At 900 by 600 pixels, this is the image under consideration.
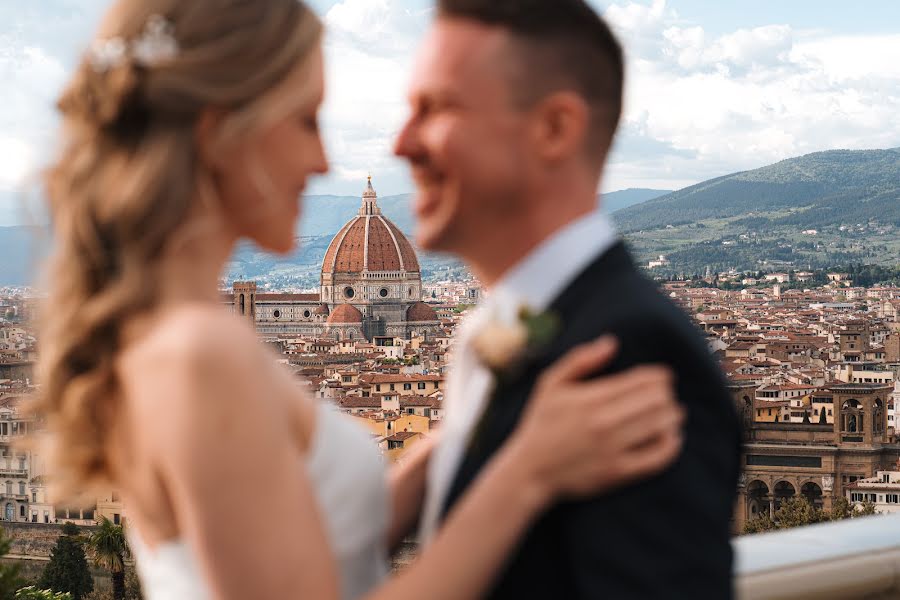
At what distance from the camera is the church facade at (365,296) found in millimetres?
61094

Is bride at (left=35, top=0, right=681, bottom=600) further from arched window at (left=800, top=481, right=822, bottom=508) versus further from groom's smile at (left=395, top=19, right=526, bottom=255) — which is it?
arched window at (left=800, top=481, right=822, bottom=508)

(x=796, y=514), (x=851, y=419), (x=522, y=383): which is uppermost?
(x=522, y=383)

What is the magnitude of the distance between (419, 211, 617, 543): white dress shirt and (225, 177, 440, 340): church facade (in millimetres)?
58180

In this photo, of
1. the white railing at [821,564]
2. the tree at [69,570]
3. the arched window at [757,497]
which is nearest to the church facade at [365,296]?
the arched window at [757,497]

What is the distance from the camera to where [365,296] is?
61.8 meters

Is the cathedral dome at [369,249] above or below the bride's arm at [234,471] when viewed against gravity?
above

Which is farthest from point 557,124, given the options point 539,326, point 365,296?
point 365,296

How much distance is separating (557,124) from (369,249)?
205ft

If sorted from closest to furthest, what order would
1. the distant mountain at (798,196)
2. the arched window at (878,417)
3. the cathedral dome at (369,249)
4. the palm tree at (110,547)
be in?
1. the palm tree at (110,547)
2. the arched window at (878,417)
3. the cathedral dome at (369,249)
4. the distant mountain at (798,196)

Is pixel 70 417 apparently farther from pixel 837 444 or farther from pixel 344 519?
pixel 837 444

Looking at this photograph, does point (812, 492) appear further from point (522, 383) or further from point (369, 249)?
point (369, 249)

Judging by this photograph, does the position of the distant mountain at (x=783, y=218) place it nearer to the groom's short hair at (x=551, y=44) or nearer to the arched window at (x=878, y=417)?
the arched window at (x=878, y=417)

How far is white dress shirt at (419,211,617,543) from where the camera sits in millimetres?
1078

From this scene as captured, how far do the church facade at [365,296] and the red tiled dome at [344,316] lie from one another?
2131mm
